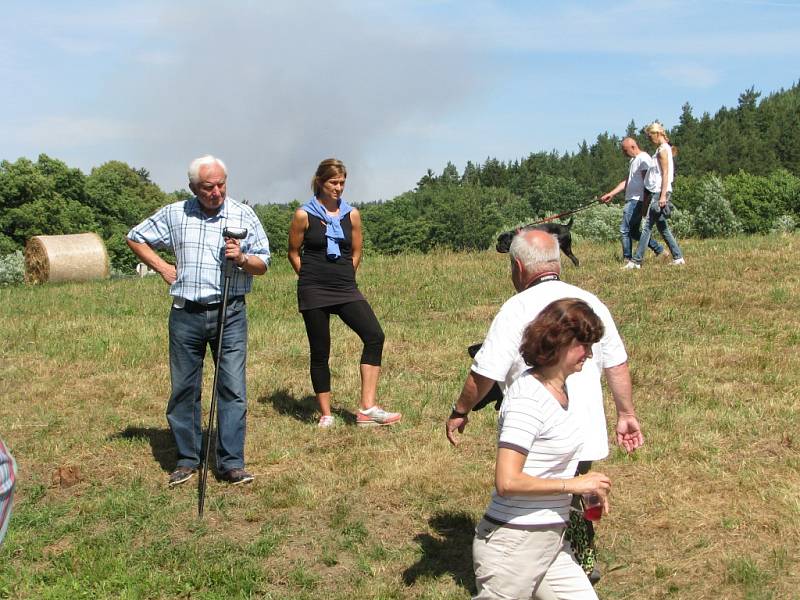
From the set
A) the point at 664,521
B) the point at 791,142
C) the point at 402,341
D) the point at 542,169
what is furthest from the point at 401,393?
the point at 542,169

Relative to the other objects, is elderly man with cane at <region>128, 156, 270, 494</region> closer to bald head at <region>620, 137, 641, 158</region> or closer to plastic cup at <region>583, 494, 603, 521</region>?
plastic cup at <region>583, 494, 603, 521</region>

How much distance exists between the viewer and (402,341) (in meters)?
10.1

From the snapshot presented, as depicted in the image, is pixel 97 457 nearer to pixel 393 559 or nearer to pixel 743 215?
pixel 393 559

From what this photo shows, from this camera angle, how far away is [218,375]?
614 centimetres

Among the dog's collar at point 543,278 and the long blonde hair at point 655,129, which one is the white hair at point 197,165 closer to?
the dog's collar at point 543,278

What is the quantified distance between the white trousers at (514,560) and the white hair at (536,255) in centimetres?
120

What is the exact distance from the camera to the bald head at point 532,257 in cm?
411

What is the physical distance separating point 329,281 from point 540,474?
3989 millimetres

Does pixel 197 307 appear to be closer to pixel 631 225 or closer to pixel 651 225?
→ pixel 651 225

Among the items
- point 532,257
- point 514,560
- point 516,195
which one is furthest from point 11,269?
point 516,195

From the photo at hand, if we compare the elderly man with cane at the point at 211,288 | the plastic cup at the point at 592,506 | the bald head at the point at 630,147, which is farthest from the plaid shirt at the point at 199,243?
the bald head at the point at 630,147

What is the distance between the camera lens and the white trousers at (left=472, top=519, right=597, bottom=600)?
3.42 m

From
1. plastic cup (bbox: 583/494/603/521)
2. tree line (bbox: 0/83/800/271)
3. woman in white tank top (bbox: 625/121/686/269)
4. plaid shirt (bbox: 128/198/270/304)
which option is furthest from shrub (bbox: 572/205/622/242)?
plastic cup (bbox: 583/494/603/521)

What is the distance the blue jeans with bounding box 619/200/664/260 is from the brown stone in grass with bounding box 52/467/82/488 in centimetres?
884
